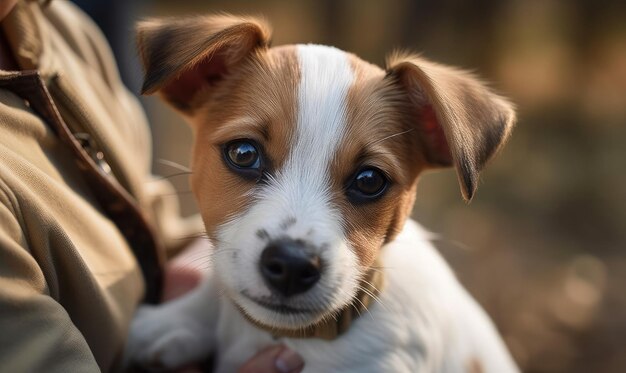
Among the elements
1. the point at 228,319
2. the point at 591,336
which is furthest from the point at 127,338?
the point at 591,336

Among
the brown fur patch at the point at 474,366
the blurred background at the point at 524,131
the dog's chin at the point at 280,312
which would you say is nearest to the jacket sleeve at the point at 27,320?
the dog's chin at the point at 280,312

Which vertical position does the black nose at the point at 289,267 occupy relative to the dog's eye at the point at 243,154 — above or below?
below

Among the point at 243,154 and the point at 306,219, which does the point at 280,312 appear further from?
the point at 243,154

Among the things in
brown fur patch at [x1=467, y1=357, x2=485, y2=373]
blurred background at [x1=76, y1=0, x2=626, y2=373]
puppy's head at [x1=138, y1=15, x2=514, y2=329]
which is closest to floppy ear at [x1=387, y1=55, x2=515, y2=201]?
puppy's head at [x1=138, y1=15, x2=514, y2=329]

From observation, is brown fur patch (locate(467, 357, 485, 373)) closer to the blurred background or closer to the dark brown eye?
the dark brown eye

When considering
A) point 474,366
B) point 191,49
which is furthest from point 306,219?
point 474,366

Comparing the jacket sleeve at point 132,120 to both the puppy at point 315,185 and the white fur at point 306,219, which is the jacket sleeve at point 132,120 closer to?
the puppy at point 315,185
